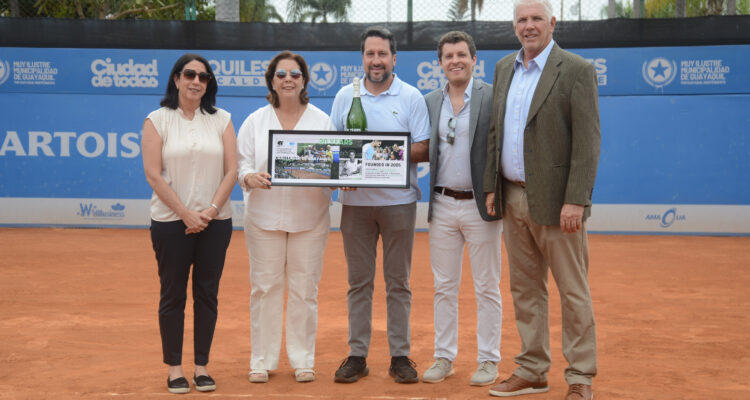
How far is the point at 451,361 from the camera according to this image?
4.47 m

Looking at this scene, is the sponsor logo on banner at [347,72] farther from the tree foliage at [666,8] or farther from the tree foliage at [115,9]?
the tree foliage at [666,8]

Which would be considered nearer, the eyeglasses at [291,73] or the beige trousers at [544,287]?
the beige trousers at [544,287]

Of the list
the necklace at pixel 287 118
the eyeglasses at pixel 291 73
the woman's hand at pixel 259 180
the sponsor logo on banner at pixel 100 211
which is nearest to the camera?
the woman's hand at pixel 259 180

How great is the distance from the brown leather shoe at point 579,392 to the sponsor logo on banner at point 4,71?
36.3 ft

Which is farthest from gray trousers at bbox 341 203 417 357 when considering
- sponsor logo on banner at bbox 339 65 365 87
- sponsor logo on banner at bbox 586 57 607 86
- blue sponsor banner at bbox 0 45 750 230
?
sponsor logo on banner at bbox 586 57 607 86

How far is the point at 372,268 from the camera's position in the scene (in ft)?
14.7

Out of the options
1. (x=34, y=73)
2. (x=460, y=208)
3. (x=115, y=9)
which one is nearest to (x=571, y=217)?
(x=460, y=208)

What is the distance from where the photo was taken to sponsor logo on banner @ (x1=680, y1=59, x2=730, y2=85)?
37.7ft

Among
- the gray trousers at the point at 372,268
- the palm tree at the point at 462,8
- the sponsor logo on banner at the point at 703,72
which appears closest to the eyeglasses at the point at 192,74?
the gray trousers at the point at 372,268

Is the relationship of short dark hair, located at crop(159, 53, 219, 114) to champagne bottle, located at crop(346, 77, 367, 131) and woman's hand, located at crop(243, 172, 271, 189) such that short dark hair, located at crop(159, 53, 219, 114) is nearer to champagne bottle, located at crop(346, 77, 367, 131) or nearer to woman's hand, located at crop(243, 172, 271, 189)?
woman's hand, located at crop(243, 172, 271, 189)

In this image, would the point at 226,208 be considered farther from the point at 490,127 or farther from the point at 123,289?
the point at 123,289

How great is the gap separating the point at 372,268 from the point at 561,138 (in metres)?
1.37

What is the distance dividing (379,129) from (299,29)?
8.07 meters

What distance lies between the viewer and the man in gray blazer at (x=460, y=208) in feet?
14.0
